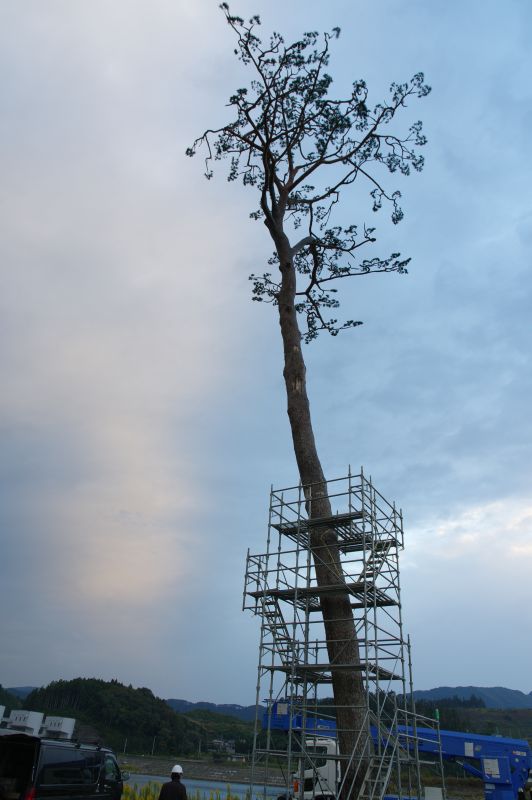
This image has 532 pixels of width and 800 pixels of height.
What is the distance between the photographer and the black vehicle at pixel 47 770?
954 centimetres

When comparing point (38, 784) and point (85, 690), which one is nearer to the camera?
point (38, 784)

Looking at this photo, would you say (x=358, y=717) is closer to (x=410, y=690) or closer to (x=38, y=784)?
(x=410, y=690)

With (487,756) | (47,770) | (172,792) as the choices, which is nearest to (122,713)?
(487,756)

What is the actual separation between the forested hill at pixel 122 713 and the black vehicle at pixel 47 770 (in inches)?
2705

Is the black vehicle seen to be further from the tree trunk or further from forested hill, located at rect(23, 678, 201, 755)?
forested hill, located at rect(23, 678, 201, 755)

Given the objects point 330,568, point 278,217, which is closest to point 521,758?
point 330,568

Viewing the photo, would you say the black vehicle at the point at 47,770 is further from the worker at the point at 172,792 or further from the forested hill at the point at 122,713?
the forested hill at the point at 122,713

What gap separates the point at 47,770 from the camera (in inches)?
386

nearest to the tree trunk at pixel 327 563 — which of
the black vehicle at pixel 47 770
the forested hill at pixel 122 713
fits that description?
the black vehicle at pixel 47 770

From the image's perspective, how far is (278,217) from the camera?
54.7 feet

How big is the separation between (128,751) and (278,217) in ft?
236

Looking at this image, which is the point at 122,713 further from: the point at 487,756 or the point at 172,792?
the point at 172,792

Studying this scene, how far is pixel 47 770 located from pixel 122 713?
7782 cm

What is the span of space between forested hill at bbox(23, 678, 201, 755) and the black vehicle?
68714mm
